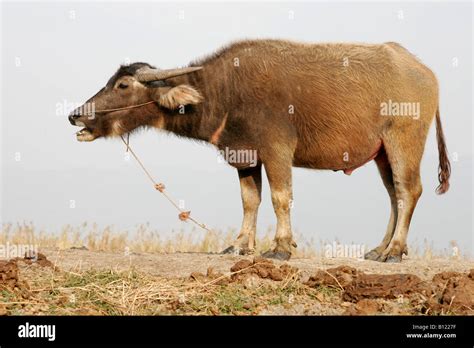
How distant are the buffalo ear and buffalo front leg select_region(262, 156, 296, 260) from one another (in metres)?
1.40

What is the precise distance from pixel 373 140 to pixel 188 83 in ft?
8.90

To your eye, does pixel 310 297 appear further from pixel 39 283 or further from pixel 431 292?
pixel 39 283

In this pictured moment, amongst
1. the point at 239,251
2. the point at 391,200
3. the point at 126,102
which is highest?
the point at 126,102

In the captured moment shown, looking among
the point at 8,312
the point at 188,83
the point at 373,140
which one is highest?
the point at 188,83

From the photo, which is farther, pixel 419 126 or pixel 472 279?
pixel 419 126

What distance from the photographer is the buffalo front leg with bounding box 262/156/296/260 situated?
37.9 feet

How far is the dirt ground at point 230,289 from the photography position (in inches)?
356

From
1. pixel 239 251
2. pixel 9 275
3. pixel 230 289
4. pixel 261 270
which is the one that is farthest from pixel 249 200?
pixel 9 275

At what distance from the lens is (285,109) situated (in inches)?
467

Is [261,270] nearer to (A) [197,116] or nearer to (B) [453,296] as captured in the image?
(B) [453,296]

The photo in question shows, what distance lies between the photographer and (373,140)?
1228cm

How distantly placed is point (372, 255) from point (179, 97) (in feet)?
11.8

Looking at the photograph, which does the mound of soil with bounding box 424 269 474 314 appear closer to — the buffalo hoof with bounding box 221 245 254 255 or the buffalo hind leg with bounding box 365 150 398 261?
the buffalo hind leg with bounding box 365 150 398 261

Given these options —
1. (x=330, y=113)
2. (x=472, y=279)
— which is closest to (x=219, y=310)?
(x=472, y=279)
